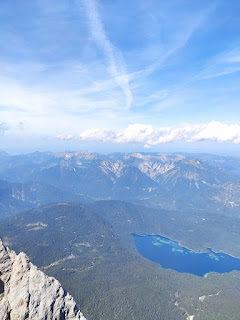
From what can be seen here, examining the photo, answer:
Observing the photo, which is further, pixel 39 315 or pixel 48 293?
pixel 48 293

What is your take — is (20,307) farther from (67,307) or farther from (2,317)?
(67,307)

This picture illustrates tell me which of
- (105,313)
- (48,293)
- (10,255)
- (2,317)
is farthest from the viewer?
(105,313)

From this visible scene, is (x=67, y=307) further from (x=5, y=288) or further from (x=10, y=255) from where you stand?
(x=10, y=255)

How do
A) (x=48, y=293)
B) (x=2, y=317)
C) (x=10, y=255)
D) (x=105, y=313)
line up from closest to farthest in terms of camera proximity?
1. (x=2, y=317)
2. (x=48, y=293)
3. (x=10, y=255)
4. (x=105, y=313)

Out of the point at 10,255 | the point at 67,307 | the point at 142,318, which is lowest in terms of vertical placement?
the point at 142,318

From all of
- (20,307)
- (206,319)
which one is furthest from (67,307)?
(206,319)

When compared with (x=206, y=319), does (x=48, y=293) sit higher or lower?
higher
